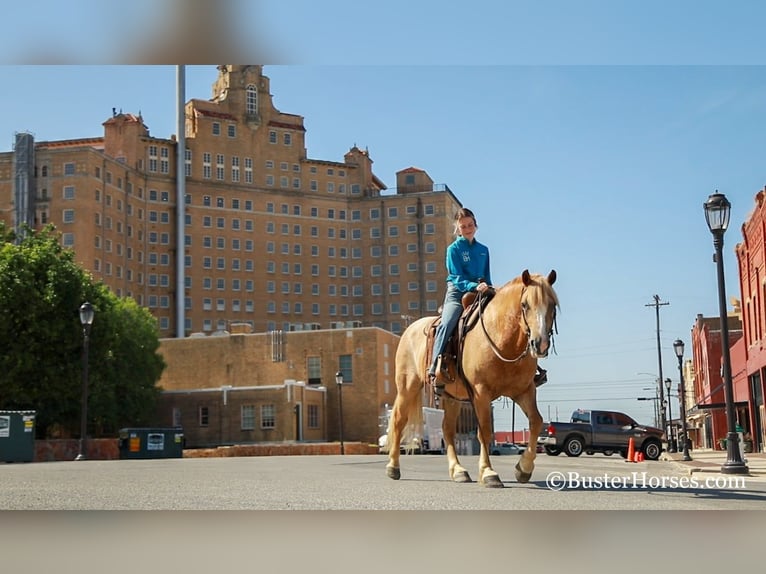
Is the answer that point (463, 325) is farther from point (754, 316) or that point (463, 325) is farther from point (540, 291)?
point (754, 316)

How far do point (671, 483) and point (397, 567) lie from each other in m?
5.34

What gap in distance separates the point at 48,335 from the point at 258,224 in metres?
83.7

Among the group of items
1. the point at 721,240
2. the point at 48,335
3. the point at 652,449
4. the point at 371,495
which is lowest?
the point at 652,449

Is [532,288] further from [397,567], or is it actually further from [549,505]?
[397,567]

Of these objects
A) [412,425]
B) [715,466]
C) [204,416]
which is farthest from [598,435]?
[204,416]

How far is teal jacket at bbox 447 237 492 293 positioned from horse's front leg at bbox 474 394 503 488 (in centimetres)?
131

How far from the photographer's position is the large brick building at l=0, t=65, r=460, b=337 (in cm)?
11875

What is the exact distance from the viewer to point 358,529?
632 cm

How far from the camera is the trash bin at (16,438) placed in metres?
29.7

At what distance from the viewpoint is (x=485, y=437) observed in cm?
879

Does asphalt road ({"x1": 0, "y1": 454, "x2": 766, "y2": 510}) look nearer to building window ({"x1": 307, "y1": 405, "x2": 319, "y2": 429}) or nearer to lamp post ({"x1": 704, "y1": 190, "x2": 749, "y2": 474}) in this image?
lamp post ({"x1": 704, "y1": 190, "x2": 749, "y2": 474})

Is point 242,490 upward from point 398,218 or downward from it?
downward
